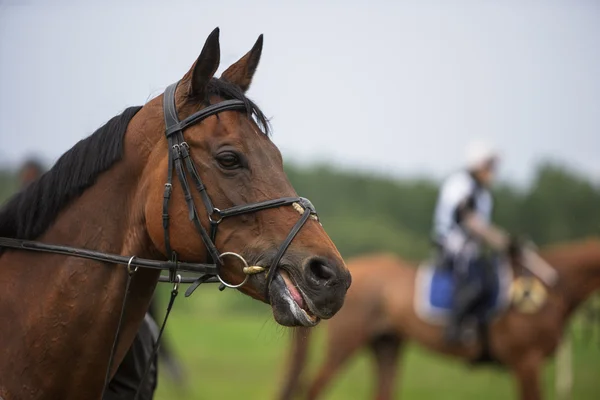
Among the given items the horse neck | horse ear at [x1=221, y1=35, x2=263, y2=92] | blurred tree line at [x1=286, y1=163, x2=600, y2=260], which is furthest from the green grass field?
horse ear at [x1=221, y1=35, x2=263, y2=92]

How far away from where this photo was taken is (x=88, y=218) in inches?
122

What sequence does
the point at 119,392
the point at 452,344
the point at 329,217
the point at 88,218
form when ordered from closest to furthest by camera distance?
the point at 88,218
the point at 119,392
the point at 452,344
the point at 329,217

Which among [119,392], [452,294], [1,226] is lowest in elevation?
[452,294]

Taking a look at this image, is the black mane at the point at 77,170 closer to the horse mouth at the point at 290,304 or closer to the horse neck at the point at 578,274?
the horse mouth at the point at 290,304

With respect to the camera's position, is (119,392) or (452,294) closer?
(119,392)

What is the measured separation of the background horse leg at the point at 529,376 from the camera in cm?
889

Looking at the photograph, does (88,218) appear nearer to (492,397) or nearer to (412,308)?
(412,308)

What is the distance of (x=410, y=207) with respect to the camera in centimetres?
1861

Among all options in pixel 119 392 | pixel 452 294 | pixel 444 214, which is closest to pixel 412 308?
pixel 452 294

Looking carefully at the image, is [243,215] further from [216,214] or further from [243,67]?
[243,67]

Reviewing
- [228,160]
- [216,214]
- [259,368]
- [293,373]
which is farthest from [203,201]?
[259,368]

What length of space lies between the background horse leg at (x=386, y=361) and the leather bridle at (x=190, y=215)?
24.5 ft

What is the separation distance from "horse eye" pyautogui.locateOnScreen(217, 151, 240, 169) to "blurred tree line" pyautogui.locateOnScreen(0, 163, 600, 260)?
10.4 metres

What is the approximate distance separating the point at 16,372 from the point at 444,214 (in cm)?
747
